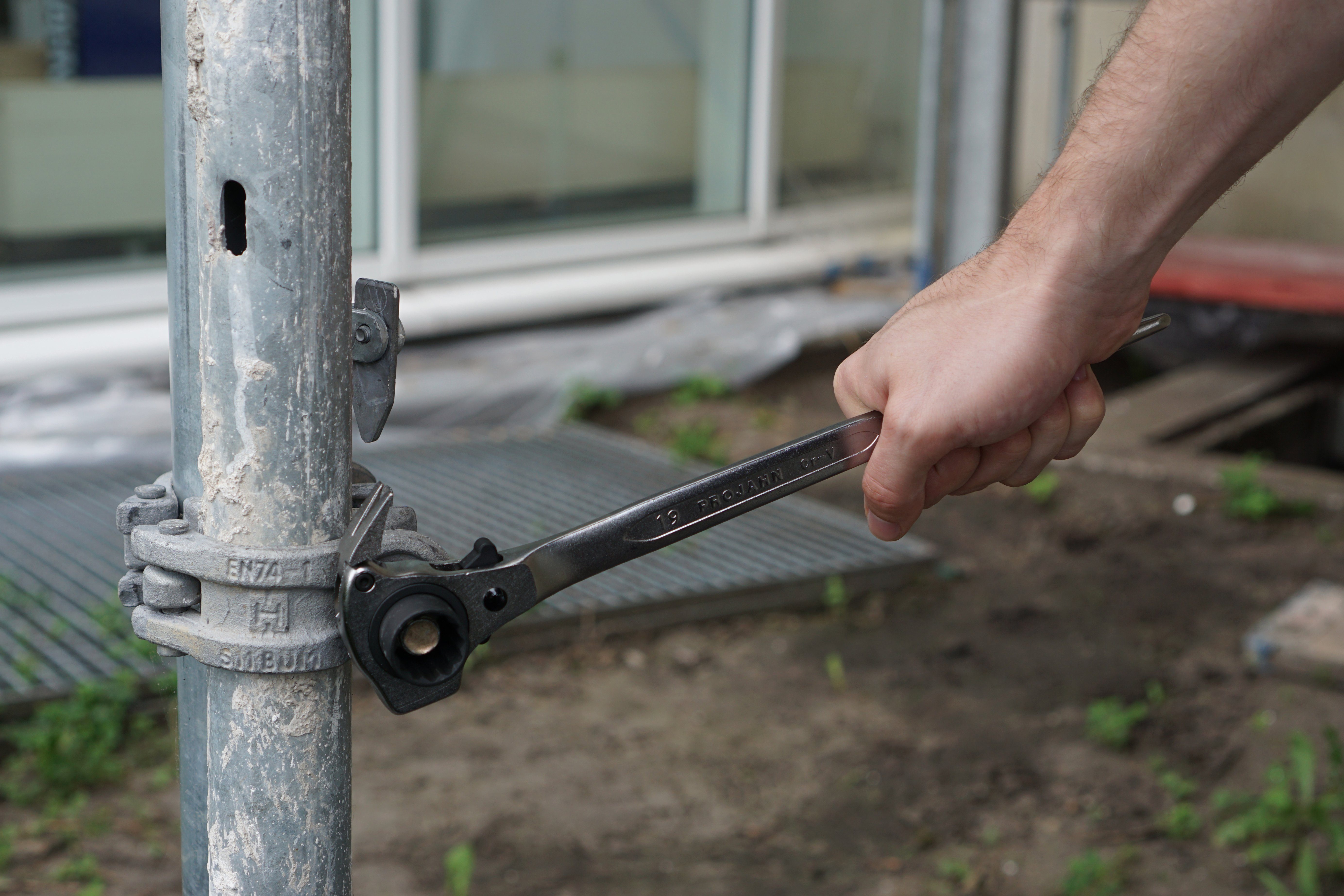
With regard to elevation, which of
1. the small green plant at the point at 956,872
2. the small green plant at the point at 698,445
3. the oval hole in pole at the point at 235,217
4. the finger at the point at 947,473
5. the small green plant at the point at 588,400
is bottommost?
the small green plant at the point at 956,872

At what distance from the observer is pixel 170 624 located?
0.88m

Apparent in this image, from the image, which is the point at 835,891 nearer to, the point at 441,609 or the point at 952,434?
the point at 952,434

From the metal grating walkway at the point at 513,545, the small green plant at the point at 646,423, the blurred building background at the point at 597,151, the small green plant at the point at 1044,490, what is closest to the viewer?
the metal grating walkway at the point at 513,545

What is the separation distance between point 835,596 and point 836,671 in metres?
0.31

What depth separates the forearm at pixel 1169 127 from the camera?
0.94m

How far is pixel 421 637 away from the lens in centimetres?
86

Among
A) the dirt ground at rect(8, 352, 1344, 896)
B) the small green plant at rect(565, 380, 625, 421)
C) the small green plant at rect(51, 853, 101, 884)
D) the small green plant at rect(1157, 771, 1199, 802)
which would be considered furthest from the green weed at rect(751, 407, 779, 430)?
the small green plant at rect(51, 853, 101, 884)

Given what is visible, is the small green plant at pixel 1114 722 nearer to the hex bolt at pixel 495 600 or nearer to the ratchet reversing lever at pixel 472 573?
the ratchet reversing lever at pixel 472 573

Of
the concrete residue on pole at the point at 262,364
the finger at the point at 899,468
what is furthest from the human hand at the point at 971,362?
the concrete residue on pole at the point at 262,364

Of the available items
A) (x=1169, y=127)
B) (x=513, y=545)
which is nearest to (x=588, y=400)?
(x=513, y=545)

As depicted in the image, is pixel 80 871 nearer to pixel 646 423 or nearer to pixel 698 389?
pixel 646 423

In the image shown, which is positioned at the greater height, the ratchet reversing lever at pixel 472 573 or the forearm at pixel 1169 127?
the forearm at pixel 1169 127

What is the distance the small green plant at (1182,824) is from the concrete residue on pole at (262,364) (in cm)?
198

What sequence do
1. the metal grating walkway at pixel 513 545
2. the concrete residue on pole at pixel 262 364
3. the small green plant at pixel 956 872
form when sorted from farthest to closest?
the metal grating walkway at pixel 513 545
the small green plant at pixel 956 872
the concrete residue on pole at pixel 262 364
